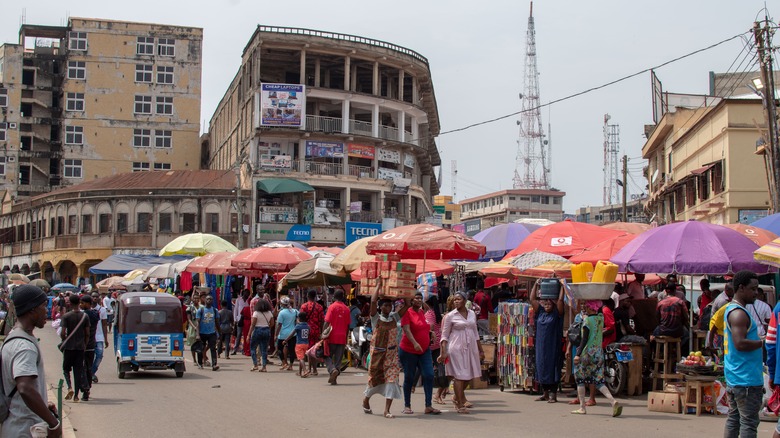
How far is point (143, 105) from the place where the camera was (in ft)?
240

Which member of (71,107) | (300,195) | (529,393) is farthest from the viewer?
(71,107)

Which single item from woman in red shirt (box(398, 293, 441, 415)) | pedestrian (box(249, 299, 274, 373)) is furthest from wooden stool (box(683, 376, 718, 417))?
pedestrian (box(249, 299, 274, 373))

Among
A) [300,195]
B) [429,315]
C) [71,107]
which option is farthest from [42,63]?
[429,315]

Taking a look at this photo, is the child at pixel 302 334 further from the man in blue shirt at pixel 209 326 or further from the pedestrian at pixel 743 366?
the pedestrian at pixel 743 366

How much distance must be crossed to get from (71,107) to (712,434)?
70.1 m

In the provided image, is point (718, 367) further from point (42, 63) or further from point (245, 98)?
point (42, 63)

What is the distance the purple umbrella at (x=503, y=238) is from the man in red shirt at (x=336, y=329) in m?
8.28

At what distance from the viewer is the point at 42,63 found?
75875mm

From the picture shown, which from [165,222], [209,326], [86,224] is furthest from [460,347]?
[86,224]

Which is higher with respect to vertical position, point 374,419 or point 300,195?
point 300,195

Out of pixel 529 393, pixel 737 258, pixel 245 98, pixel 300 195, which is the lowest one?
pixel 529 393

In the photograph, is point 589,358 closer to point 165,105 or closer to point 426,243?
point 426,243

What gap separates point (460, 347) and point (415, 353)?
745mm

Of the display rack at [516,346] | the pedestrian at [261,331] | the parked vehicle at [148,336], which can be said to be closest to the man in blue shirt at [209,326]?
the pedestrian at [261,331]
